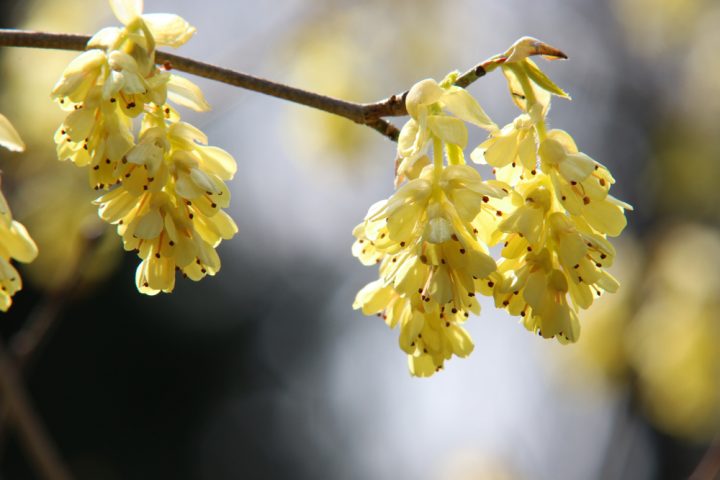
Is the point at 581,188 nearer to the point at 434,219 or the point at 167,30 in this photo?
the point at 434,219

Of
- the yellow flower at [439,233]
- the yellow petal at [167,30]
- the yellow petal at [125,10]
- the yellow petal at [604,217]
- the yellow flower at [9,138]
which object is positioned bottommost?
the yellow flower at [9,138]

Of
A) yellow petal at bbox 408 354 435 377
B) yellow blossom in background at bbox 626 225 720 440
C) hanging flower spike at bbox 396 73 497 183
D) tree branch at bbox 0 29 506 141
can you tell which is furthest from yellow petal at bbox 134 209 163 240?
yellow blossom in background at bbox 626 225 720 440

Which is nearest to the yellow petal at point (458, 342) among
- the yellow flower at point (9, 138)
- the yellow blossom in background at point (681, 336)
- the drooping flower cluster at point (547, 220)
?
the drooping flower cluster at point (547, 220)

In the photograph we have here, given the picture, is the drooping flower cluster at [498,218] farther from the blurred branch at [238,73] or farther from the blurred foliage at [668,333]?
the blurred foliage at [668,333]

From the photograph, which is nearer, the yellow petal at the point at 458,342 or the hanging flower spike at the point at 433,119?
the hanging flower spike at the point at 433,119

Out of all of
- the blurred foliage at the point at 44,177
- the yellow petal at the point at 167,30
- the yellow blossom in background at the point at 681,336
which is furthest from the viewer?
the yellow blossom in background at the point at 681,336

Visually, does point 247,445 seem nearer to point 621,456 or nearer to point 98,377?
point 98,377
